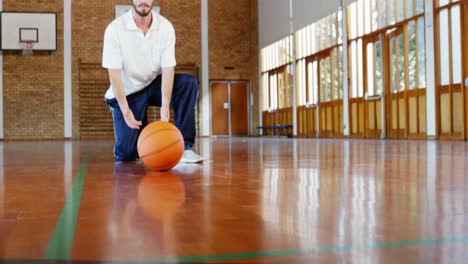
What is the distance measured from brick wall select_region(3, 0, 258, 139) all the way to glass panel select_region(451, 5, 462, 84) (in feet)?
36.5

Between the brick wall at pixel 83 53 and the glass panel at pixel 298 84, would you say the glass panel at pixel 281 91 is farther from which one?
the brick wall at pixel 83 53

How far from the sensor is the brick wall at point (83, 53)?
18234 mm

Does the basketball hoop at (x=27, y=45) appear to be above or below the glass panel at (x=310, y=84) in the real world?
above

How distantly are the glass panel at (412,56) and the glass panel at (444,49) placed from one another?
84 centimetres

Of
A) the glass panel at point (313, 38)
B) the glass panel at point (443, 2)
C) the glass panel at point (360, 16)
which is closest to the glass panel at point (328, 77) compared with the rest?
the glass panel at point (313, 38)

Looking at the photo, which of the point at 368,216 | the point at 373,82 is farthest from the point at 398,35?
the point at 368,216

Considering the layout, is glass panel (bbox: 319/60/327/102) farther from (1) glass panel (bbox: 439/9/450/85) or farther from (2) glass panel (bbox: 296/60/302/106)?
(1) glass panel (bbox: 439/9/450/85)

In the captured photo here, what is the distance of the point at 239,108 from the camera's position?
68.4 ft

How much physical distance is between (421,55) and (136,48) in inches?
353

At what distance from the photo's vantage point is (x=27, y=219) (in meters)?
1.27

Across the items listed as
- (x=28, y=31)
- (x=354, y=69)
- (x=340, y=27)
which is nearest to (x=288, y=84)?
(x=340, y=27)

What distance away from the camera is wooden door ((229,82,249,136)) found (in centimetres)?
2075

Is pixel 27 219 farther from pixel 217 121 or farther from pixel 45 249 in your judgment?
pixel 217 121

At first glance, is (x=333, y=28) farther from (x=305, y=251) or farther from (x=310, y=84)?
(x=305, y=251)
